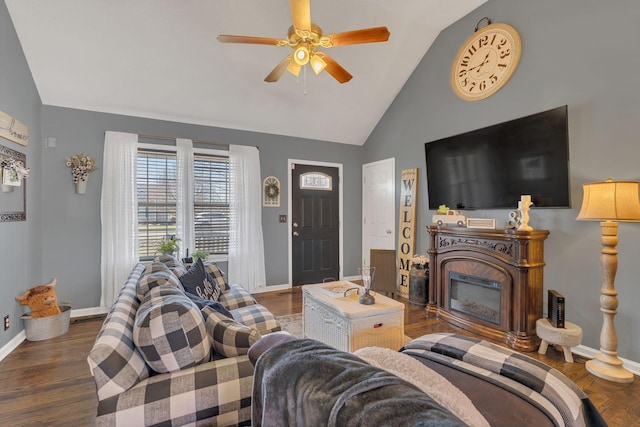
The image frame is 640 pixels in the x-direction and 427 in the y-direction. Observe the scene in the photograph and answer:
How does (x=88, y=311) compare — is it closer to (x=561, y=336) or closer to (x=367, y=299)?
(x=367, y=299)

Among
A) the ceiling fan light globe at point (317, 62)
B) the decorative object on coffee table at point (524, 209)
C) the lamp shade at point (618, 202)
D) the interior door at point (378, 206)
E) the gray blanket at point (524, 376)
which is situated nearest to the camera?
the gray blanket at point (524, 376)

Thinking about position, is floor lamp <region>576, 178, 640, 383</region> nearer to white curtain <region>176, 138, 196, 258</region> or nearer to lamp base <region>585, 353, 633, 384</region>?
lamp base <region>585, 353, 633, 384</region>

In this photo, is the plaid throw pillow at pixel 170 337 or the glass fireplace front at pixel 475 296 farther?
the glass fireplace front at pixel 475 296

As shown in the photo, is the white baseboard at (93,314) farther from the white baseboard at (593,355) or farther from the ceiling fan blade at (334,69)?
the ceiling fan blade at (334,69)

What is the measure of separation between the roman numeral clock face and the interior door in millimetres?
1549

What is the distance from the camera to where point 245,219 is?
4.47 meters

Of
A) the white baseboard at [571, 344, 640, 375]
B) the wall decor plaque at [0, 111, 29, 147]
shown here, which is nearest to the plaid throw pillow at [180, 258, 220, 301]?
the wall decor plaque at [0, 111, 29, 147]

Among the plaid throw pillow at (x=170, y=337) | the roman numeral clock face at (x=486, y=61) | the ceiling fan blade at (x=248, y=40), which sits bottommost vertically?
the plaid throw pillow at (x=170, y=337)

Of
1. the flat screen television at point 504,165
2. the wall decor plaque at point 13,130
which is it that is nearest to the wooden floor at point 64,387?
the flat screen television at point 504,165

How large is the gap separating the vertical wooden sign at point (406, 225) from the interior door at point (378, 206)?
24cm

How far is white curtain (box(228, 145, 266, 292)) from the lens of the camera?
14.5 ft

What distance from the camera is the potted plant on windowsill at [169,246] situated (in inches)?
145

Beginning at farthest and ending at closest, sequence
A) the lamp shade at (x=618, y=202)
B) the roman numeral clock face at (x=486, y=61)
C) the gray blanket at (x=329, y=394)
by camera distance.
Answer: the roman numeral clock face at (x=486, y=61) → the lamp shade at (x=618, y=202) → the gray blanket at (x=329, y=394)

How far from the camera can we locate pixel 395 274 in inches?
173
